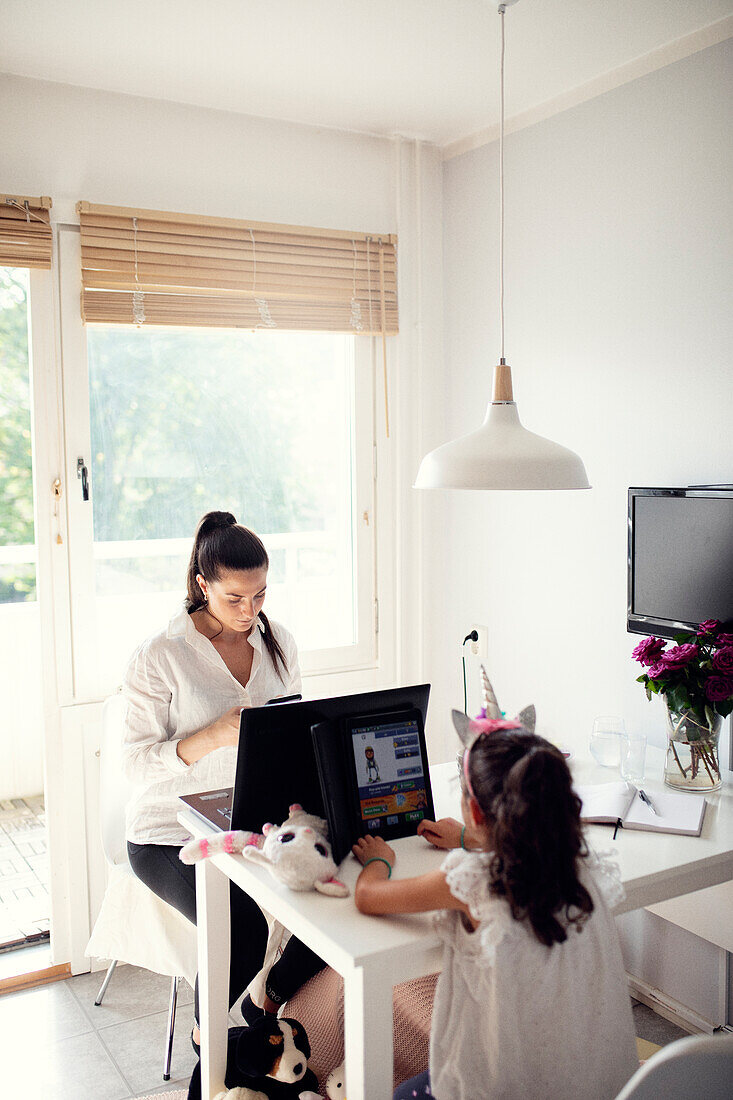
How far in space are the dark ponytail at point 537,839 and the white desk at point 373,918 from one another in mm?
181

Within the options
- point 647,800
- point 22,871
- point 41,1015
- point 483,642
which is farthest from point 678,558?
point 22,871

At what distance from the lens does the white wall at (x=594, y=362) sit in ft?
7.64

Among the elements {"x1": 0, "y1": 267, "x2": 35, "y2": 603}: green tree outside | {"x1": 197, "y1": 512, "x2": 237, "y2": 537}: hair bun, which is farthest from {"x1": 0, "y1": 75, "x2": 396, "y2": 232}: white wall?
{"x1": 197, "y1": 512, "x2": 237, "y2": 537}: hair bun

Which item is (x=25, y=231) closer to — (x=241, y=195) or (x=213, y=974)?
(x=241, y=195)

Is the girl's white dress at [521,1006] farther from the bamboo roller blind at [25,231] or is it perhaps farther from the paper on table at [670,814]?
the bamboo roller blind at [25,231]

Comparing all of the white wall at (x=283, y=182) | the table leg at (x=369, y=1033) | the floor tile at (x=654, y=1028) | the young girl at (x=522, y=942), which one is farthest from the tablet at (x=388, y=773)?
the white wall at (x=283, y=182)

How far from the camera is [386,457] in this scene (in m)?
3.26

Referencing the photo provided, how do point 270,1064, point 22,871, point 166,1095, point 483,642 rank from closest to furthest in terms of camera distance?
point 270,1064 < point 166,1095 < point 483,642 < point 22,871

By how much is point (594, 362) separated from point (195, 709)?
4.76ft

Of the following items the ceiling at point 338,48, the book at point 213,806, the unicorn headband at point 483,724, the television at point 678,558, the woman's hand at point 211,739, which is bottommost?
the book at point 213,806

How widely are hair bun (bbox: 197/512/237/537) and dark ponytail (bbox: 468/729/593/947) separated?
1.17 metres

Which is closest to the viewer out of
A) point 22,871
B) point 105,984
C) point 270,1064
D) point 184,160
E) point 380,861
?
point 380,861

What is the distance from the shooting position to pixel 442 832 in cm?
171

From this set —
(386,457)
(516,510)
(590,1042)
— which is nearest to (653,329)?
(516,510)
